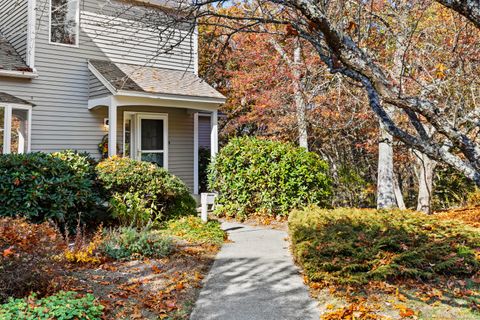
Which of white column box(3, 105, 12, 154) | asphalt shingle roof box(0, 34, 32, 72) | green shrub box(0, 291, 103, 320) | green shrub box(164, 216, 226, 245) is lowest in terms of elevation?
green shrub box(0, 291, 103, 320)

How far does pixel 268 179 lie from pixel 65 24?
6534mm

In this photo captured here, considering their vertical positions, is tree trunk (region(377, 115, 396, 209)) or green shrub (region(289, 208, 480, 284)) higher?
tree trunk (region(377, 115, 396, 209))

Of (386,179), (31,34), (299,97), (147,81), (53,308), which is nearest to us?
(53,308)

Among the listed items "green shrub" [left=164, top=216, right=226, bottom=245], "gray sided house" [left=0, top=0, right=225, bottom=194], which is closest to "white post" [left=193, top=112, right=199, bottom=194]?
"gray sided house" [left=0, top=0, right=225, bottom=194]

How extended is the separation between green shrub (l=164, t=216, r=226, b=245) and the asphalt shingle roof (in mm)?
5175

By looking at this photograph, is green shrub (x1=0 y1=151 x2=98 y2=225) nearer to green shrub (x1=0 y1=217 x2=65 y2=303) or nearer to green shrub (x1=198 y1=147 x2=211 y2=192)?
green shrub (x1=0 y1=217 x2=65 y2=303)

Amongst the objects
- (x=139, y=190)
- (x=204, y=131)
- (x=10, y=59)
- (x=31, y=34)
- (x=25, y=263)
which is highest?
(x=31, y=34)

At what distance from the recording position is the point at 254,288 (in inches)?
177

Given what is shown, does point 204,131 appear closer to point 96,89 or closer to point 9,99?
point 96,89

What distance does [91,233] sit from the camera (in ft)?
24.3

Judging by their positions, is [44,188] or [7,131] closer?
[44,188]

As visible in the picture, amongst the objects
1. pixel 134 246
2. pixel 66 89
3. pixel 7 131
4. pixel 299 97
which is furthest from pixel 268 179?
pixel 7 131

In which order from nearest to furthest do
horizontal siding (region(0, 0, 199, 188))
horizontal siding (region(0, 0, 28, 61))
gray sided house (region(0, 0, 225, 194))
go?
gray sided house (region(0, 0, 225, 194)) < horizontal siding (region(0, 0, 199, 188)) < horizontal siding (region(0, 0, 28, 61))

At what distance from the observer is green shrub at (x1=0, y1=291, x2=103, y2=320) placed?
10.5 feet
